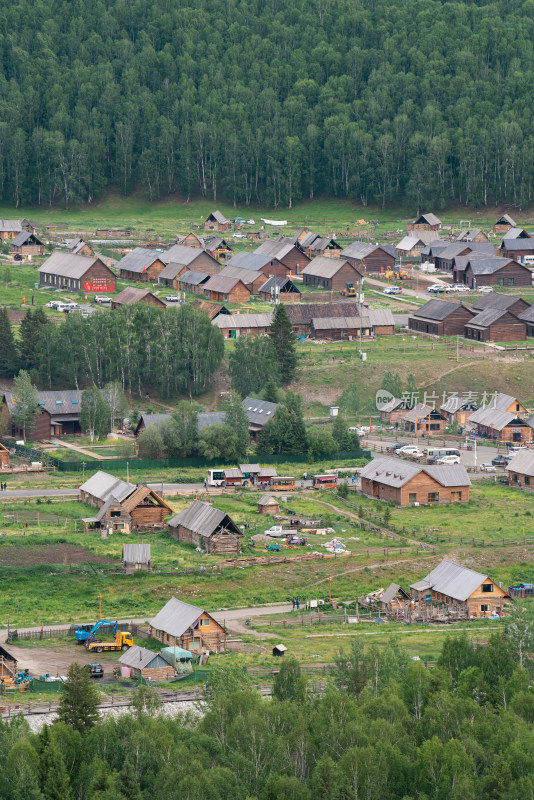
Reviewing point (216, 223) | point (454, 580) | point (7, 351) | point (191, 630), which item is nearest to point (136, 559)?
point (191, 630)

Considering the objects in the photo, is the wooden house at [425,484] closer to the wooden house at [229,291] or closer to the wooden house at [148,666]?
the wooden house at [148,666]

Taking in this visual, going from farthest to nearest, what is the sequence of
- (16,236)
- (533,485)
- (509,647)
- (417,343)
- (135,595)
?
(16,236) < (417,343) < (533,485) < (135,595) < (509,647)

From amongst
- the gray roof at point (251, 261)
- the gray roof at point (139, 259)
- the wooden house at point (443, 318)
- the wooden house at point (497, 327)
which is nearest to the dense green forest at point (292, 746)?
the wooden house at point (497, 327)

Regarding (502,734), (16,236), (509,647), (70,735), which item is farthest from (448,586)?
(16,236)

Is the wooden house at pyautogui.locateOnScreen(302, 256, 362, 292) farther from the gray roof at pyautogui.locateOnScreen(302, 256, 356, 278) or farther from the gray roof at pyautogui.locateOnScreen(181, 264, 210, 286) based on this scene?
the gray roof at pyautogui.locateOnScreen(181, 264, 210, 286)

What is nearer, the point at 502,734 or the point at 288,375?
the point at 502,734

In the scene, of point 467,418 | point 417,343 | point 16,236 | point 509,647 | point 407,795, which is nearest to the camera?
point 407,795

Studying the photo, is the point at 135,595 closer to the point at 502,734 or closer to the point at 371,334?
the point at 502,734
